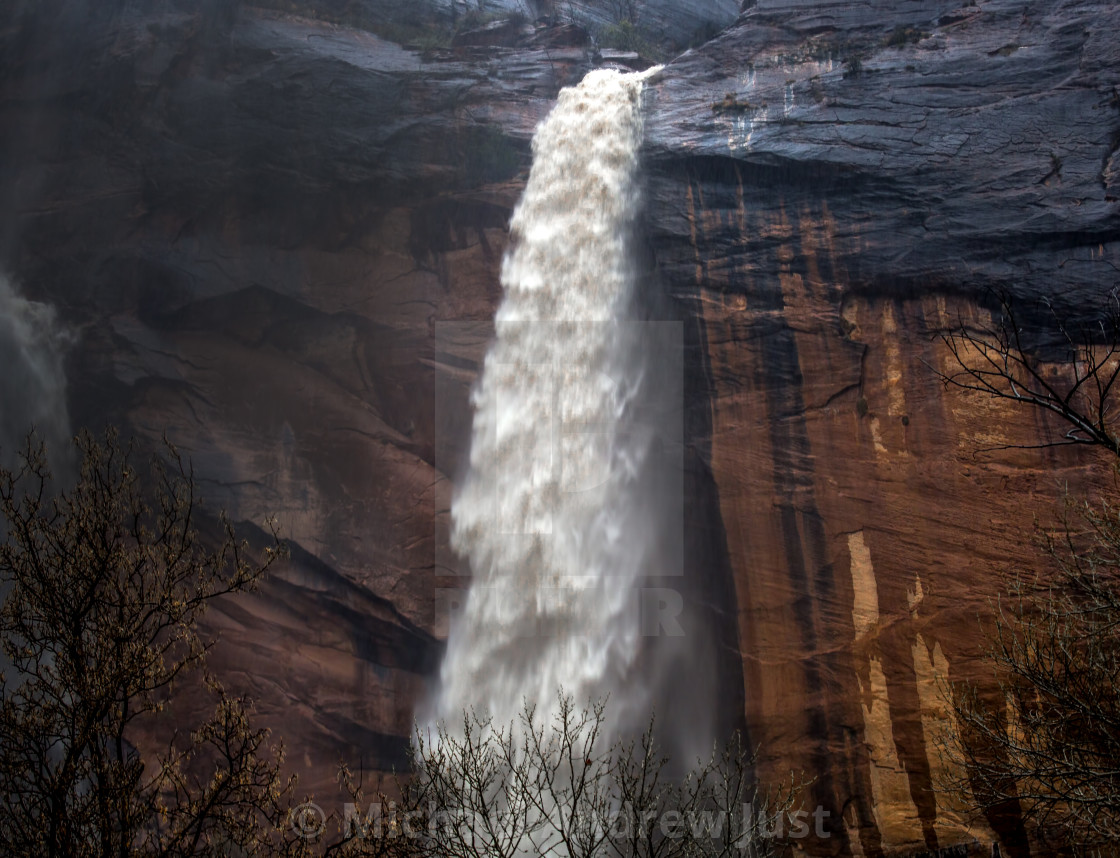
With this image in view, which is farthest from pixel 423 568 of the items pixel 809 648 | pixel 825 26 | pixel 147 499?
pixel 825 26

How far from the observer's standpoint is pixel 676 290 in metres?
14.8

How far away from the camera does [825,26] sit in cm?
1627

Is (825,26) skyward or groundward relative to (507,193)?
skyward

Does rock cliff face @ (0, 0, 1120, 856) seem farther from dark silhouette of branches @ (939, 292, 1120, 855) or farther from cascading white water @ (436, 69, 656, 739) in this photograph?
cascading white water @ (436, 69, 656, 739)

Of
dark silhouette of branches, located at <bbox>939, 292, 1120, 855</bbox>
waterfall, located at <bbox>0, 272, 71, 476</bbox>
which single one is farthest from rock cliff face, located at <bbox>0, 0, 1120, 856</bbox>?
dark silhouette of branches, located at <bbox>939, 292, 1120, 855</bbox>

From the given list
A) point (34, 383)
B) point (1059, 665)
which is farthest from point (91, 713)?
point (34, 383)

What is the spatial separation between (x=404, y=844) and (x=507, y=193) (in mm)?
14053

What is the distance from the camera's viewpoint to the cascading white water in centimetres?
1397

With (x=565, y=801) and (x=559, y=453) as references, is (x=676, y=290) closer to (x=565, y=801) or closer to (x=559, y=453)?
(x=559, y=453)

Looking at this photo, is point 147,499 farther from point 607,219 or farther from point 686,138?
point 686,138

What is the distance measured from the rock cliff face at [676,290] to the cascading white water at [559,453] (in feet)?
2.43

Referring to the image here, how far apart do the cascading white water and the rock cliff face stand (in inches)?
29.1

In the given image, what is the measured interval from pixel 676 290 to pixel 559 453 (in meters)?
3.73

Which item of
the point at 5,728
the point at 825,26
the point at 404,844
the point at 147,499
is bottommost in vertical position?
the point at 404,844
